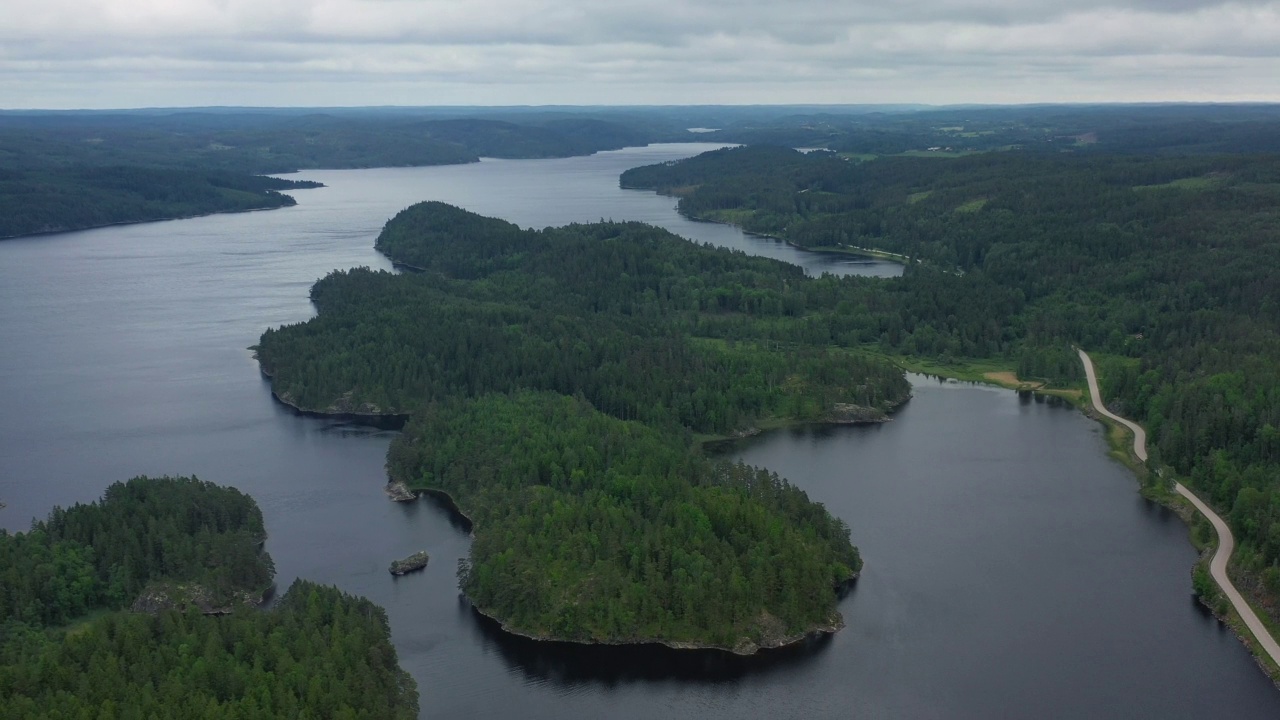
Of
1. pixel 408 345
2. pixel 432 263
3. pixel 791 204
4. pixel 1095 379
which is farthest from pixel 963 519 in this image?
pixel 791 204

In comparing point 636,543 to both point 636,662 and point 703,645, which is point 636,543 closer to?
point 703,645

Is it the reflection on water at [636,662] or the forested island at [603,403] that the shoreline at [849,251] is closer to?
the forested island at [603,403]

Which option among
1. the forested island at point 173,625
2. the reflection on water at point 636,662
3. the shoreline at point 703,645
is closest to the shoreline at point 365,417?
the forested island at point 173,625

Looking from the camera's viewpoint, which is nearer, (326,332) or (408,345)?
(408,345)

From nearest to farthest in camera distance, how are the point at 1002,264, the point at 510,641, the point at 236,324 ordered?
the point at 510,641, the point at 236,324, the point at 1002,264

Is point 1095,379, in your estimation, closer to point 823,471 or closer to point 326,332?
point 823,471

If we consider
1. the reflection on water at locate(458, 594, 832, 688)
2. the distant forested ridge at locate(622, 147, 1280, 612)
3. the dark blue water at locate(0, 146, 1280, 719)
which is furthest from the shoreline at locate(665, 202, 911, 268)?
the reflection on water at locate(458, 594, 832, 688)
